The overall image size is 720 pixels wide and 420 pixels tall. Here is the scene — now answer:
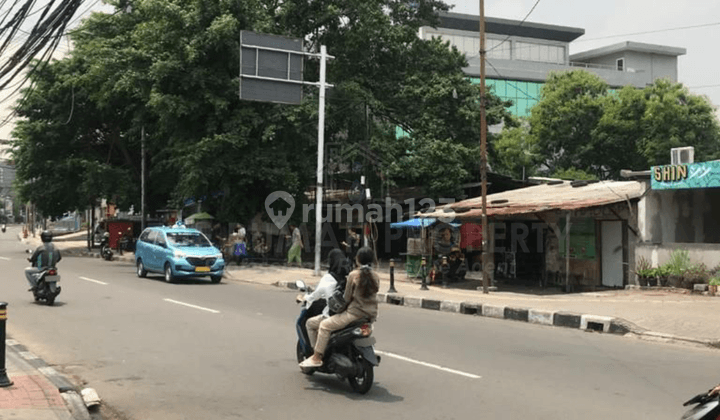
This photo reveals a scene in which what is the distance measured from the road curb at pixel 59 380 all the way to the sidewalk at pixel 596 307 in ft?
30.2

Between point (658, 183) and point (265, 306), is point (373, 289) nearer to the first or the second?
point (265, 306)

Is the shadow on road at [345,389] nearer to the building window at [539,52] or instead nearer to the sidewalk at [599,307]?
the sidewalk at [599,307]

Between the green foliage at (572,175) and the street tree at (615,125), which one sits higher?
the street tree at (615,125)

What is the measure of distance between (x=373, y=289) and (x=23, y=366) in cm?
452

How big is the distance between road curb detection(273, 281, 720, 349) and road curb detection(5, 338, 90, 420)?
30.0 ft

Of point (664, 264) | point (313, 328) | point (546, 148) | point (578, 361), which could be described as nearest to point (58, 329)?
point (313, 328)

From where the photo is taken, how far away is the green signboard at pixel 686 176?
1688 centimetres

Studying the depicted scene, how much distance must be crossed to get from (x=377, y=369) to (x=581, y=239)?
13.8 metres

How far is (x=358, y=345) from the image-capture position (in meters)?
7.00

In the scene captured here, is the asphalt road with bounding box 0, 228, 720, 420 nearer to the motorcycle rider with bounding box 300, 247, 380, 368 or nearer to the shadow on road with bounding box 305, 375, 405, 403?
the shadow on road with bounding box 305, 375, 405, 403

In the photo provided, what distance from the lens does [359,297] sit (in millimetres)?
7074

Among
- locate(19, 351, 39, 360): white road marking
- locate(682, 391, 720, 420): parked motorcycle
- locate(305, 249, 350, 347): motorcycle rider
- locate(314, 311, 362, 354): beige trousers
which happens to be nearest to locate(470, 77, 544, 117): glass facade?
locate(19, 351, 39, 360): white road marking

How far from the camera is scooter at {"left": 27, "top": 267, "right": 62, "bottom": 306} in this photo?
46.6ft

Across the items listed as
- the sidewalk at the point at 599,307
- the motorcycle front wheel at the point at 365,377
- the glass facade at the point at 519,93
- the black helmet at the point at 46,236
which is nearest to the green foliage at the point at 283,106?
the sidewalk at the point at 599,307
